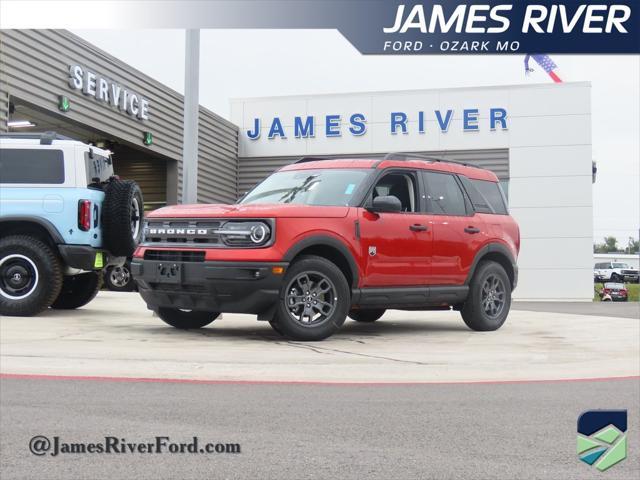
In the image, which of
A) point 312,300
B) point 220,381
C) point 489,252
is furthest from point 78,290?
point 220,381

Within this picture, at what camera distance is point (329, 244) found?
5531 mm

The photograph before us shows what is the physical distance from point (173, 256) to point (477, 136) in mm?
4584

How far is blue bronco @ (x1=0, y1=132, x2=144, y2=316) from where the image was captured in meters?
7.30

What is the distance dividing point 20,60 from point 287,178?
34.6 ft

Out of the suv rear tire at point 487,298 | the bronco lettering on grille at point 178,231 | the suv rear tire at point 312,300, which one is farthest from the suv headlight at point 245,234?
the suv rear tire at point 487,298

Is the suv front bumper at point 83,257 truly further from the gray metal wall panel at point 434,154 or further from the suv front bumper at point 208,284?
the suv front bumper at point 208,284

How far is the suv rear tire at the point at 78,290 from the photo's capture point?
8906 mm

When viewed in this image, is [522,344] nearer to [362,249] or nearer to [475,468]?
[362,249]

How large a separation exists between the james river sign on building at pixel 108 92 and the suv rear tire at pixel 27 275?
9.34 metres

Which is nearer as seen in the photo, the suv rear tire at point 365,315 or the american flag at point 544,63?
the american flag at point 544,63

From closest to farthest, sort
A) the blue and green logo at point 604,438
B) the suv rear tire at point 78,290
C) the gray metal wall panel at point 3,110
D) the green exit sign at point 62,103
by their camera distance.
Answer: the blue and green logo at point 604,438 < the suv rear tire at point 78,290 < the gray metal wall panel at point 3,110 < the green exit sign at point 62,103

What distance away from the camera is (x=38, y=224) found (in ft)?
26.3

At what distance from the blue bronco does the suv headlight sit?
2.32 m

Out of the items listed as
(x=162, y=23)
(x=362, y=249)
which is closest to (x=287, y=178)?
(x=362, y=249)
